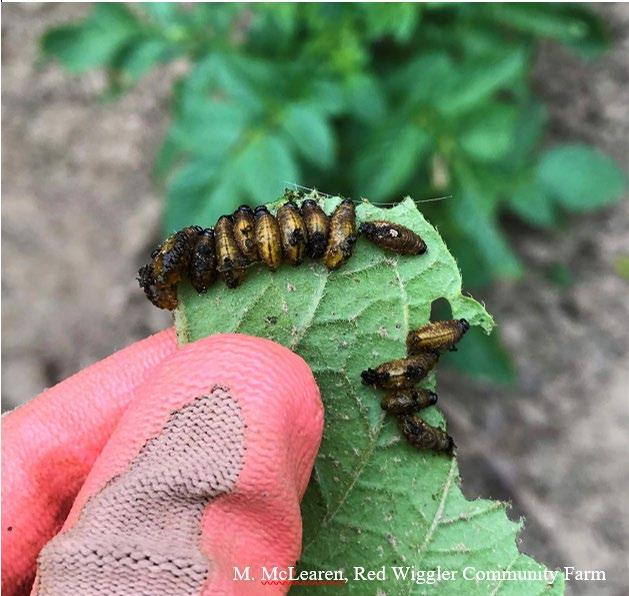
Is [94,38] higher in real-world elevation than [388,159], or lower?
higher

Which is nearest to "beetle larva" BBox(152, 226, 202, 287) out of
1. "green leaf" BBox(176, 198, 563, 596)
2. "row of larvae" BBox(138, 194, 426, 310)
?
"row of larvae" BBox(138, 194, 426, 310)

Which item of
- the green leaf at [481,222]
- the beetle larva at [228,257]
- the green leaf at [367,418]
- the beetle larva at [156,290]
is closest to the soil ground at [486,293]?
the green leaf at [481,222]

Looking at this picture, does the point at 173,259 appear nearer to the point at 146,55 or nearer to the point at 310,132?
the point at 310,132

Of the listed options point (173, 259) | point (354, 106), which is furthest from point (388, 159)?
point (173, 259)

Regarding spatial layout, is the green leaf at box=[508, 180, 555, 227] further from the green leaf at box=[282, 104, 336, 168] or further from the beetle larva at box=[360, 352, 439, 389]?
the beetle larva at box=[360, 352, 439, 389]

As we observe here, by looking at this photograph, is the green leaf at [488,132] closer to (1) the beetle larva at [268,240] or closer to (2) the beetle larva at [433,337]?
(2) the beetle larva at [433,337]

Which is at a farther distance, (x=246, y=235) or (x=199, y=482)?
(x=246, y=235)

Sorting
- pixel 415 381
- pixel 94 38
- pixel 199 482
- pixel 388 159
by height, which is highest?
pixel 94 38

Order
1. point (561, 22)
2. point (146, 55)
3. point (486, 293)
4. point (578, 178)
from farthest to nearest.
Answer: point (486, 293) → point (578, 178) → point (561, 22) → point (146, 55)
